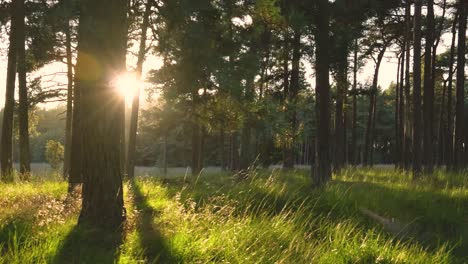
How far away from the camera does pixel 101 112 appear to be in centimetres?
569

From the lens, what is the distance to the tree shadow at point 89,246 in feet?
13.3

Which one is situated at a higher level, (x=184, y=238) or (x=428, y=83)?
(x=428, y=83)

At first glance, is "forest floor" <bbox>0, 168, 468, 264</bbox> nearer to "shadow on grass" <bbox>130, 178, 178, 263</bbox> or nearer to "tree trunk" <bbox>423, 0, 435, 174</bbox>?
"shadow on grass" <bbox>130, 178, 178, 263</bbox>

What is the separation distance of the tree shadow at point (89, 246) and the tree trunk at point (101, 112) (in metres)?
0.41

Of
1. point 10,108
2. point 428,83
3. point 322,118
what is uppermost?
point 428,83

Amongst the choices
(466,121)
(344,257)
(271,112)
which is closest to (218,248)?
(344,257)

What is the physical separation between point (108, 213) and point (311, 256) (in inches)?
95.6

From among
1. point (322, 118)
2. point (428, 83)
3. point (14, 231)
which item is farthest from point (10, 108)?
point (428, 83)

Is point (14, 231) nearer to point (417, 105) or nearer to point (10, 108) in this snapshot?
point (10, 108)

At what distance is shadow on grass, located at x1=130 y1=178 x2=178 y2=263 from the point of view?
430cm

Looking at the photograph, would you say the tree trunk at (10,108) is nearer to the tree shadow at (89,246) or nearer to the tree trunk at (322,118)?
the tree trunk at (322,118)

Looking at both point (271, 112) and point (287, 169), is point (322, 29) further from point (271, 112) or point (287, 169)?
point (287, 169)

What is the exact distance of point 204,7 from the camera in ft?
21.6

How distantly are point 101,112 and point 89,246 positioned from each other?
181 centimetres
